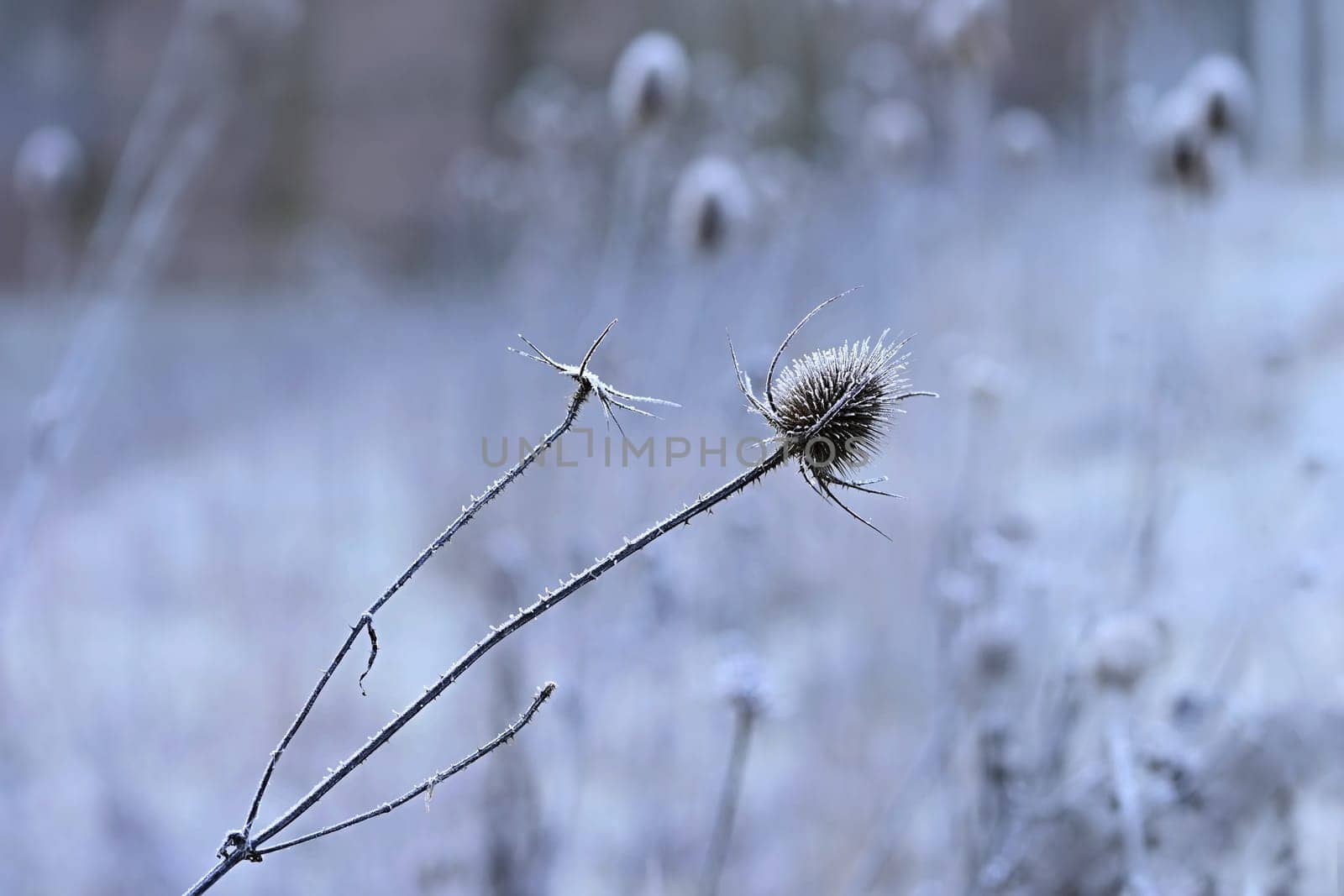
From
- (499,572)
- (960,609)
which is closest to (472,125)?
(499,572)

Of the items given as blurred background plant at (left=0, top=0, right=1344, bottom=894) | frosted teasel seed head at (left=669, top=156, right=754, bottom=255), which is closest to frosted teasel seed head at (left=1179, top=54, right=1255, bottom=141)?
blurred background plant at (left=0, top=0, right=1344, bottom=894)

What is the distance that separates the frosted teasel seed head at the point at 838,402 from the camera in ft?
1.34

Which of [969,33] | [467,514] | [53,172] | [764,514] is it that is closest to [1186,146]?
[969,33]

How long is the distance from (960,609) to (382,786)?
80 centimetres

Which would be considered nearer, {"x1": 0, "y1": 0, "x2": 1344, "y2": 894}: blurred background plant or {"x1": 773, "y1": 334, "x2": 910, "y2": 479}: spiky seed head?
{"x1": 773, "y1": 334, "x2": 910, "y2": 479}: spiky seed head

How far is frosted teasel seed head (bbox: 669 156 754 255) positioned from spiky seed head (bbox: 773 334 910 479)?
0.64 meters

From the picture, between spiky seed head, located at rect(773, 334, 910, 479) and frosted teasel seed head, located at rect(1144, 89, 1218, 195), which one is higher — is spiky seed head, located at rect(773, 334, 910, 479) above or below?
below

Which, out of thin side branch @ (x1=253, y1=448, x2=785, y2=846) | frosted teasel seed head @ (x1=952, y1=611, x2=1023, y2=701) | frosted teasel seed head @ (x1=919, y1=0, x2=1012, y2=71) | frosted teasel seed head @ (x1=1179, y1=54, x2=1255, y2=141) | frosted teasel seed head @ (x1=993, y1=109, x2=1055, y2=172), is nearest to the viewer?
thin side branch @ (x1=253, y1=448, x2=785, y2=846)

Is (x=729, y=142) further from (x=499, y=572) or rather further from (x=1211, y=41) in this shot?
(x=1211, y=41)

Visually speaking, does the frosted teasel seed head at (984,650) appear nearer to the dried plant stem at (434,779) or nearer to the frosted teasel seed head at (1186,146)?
the frosted teasel seed head at (1186,146)

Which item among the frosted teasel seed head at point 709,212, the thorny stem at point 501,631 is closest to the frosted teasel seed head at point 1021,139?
the frosted teasel seed head at point 709,212

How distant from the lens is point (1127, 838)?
70 centimetres

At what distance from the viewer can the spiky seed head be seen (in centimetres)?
42

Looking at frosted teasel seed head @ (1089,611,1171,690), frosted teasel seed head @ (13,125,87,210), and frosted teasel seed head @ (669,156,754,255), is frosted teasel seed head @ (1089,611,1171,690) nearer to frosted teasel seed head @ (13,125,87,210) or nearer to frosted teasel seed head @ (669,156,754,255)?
frosted teasel seed head @ (669,156,754,255)
